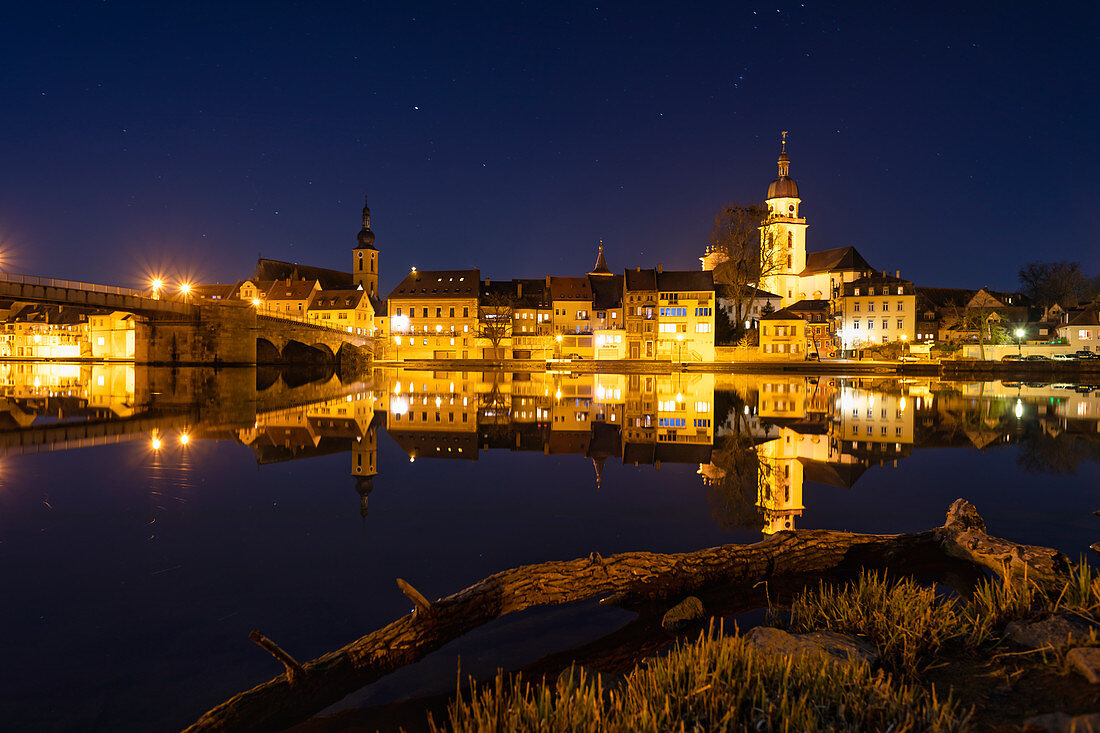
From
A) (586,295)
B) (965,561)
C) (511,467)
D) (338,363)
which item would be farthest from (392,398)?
(586,295)

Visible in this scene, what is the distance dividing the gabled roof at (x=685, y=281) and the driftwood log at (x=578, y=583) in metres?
68.1

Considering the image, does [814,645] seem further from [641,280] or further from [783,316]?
[641,280]

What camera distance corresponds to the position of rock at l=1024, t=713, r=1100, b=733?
114 inches

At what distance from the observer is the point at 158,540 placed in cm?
680

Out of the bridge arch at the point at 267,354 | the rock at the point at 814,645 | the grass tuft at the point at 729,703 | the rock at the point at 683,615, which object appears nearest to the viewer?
the grass tuft at the point at 729,703

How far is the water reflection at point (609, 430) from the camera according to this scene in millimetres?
11164

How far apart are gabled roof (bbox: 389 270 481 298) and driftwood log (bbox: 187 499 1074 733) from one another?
87.6m

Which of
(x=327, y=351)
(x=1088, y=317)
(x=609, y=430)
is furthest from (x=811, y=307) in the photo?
(x=609, y=430)

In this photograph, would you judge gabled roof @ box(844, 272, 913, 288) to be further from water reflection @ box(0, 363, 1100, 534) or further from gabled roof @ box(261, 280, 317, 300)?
gabled roof @ box(261, 280, 317, 300)

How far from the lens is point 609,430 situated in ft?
58.4

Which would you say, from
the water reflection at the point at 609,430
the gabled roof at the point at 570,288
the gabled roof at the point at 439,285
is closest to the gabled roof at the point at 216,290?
the gabled roof at the point at 439,285

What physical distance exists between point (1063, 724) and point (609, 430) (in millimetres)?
14837

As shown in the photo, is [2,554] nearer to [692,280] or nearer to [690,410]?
[690,410]

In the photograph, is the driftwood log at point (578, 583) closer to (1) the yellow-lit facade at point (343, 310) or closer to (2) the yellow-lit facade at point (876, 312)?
(2) the yellow-lit facade at point (876, 312)
